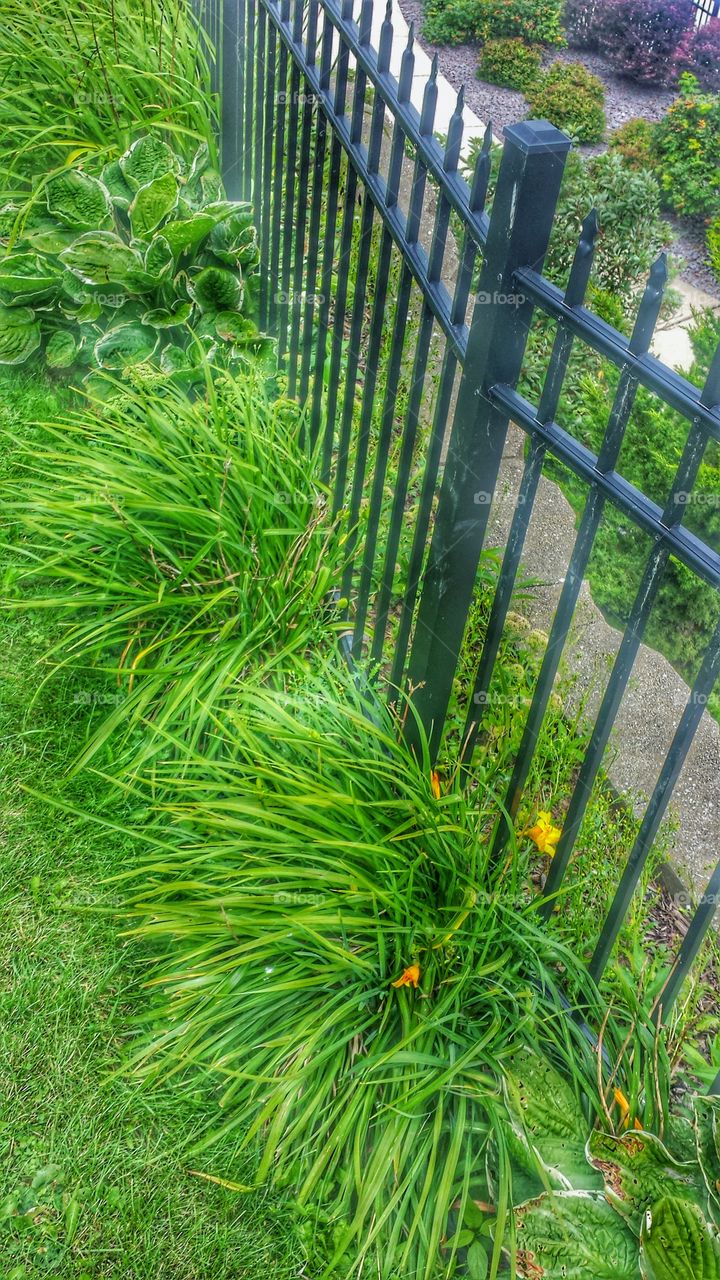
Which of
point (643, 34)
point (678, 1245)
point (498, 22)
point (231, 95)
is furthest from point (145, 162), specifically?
point (643, 34)

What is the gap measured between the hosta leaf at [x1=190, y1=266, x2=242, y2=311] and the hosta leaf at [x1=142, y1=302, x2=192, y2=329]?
0.26 ft

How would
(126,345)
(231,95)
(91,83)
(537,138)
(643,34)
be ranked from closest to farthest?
(537,138) < (126,345) < (231,95) < (91,83) < (643,34)

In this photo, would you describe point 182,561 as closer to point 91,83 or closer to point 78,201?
point 78,201

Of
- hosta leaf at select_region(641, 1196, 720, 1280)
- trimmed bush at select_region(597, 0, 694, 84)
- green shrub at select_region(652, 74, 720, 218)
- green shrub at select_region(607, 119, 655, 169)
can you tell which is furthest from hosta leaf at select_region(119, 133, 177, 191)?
trimmed bush at select_region(597, 0, 694, 84)

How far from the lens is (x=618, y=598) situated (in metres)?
4.52

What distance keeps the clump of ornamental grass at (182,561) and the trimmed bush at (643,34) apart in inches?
432

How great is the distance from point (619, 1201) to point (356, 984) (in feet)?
2.30

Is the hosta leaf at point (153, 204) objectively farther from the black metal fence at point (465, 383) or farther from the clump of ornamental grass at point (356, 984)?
the clump of ornamental grass at point (356, 984)

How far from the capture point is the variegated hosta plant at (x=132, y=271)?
4.16m

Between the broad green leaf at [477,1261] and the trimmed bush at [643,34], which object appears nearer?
the broad green leaf at [477,1261]

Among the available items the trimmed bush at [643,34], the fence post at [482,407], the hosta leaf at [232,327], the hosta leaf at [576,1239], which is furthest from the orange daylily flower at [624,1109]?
the trimmed bush at [643,34]

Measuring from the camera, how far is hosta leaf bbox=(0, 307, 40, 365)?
15.0 ft

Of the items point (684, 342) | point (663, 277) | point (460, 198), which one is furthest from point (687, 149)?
point (663, 277)

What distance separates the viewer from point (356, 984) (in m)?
Answer: 2.47
